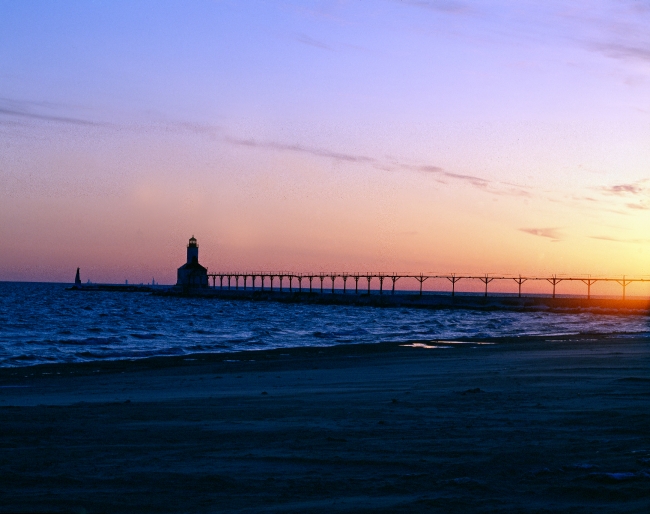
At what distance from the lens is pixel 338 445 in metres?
6.77

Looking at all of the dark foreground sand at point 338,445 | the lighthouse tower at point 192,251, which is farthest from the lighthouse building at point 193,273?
the dark foreground sand at point 338,445

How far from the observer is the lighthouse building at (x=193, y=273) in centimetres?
13212

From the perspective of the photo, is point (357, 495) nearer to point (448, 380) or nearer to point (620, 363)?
point (448, 380)

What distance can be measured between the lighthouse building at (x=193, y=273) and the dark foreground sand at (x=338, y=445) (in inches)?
4740

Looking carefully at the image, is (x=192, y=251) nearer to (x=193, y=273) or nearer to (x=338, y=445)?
(x=193, y=273)

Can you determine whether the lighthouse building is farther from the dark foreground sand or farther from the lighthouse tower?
the dark foreground sand

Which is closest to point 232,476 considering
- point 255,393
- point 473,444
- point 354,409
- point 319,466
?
point 319,466

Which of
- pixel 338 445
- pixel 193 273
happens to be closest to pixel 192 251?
pixel 193 273

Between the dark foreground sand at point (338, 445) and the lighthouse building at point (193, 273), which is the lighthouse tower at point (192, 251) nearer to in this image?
the lighthouse building at point (193, 273)

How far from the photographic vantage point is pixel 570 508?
→ 4.73 meters

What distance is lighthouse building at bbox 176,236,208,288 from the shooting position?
5202 inches

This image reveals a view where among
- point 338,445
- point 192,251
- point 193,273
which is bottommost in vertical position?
point 338,445

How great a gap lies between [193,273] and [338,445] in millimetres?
128435

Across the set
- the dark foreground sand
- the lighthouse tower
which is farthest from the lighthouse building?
the dark foreground sand
